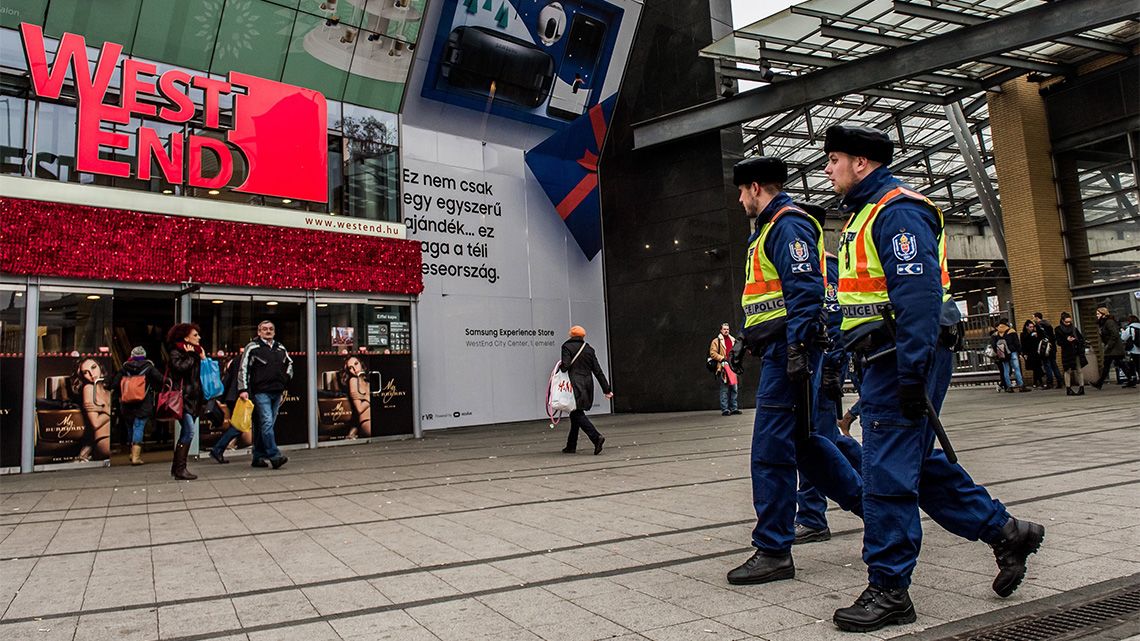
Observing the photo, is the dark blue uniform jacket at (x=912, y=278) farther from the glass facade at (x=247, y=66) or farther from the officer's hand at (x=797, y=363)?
the glass facade at (x=247, y=66)

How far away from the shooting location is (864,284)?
339 centimetres

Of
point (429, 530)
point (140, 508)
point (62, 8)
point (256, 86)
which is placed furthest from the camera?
point (256, 86)

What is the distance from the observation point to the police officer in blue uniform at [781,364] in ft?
12.4

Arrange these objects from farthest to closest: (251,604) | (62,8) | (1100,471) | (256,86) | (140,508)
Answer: (256,86), (62,8), (140,508), (1100,471), (251,604)

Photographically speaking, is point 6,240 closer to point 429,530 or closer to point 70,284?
point 70,284

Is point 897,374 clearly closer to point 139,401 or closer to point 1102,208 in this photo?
point 139,401

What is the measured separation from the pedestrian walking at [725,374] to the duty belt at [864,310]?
1241 centimetres

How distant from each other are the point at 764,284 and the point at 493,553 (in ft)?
7.12

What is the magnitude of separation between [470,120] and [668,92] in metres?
4.86

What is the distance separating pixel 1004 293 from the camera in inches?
1636

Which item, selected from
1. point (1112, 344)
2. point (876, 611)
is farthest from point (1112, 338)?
point (876, 611)

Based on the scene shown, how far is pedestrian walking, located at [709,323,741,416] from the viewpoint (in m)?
16.0

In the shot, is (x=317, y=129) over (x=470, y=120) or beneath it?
beneath

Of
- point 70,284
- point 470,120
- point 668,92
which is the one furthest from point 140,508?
point 668,92
